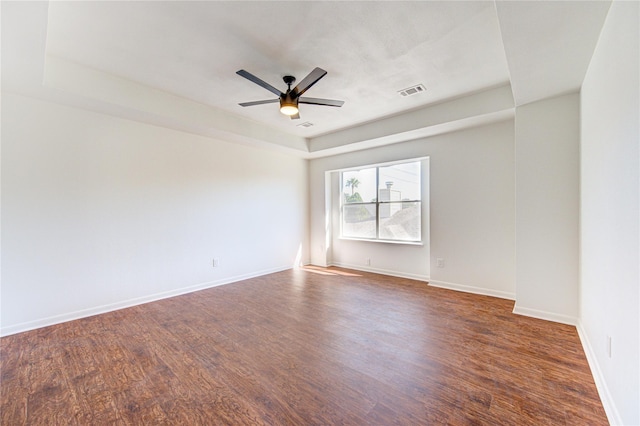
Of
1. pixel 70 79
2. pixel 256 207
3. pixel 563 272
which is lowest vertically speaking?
pixel 563 272

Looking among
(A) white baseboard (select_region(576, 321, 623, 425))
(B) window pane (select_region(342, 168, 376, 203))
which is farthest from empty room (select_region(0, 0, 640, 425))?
(B) window pane (select_region(342, 168, 376, 203))

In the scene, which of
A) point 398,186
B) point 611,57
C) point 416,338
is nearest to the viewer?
point 611,57

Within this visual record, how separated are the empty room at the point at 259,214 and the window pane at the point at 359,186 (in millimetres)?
475

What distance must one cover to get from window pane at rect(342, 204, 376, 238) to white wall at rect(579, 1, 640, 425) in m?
3.49

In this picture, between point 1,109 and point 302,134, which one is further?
point 302,134

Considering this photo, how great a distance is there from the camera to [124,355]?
2.40 meters

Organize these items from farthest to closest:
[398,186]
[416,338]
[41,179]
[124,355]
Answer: [398,186]
[41,179]
[416,338]
[124,355]

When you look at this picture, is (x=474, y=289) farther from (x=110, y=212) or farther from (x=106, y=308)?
(x=110, y=212)

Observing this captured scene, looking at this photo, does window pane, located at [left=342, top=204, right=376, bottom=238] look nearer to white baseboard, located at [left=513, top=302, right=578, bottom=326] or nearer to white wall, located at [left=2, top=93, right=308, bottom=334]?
white wall, located at [left=2, top=93, right=308, bottom=334]

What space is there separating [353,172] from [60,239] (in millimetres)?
4850

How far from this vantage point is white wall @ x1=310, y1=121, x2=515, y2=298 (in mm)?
3828

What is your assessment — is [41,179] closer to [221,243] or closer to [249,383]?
[221,243]

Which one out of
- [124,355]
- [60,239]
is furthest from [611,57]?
[60,239]

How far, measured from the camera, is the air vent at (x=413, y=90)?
340cm
